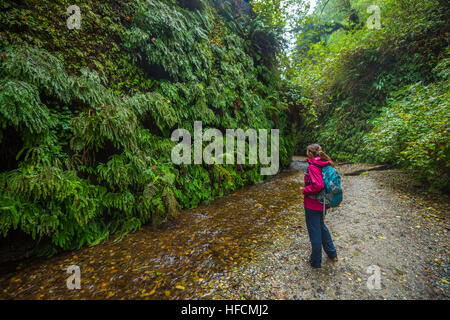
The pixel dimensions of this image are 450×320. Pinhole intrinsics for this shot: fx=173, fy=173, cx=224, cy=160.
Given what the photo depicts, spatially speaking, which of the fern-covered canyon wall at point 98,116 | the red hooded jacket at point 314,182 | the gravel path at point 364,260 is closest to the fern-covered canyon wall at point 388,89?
the gravel path at point 364,260

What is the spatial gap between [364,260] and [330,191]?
1.27 m

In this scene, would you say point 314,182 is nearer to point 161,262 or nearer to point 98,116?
point 161,262

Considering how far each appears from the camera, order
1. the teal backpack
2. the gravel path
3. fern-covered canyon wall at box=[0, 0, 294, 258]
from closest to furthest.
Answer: the gravel path
the teal backpack
fern-covered canyon wall at box=[0, 0, 294, 258]

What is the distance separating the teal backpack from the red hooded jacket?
0.07 metres

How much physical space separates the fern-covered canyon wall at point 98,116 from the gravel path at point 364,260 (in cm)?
223

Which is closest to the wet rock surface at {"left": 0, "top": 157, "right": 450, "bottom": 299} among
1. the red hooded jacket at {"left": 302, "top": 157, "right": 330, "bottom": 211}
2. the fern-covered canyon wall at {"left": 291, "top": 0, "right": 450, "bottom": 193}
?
the red hooded jacket at {"left": 302, "top": 157, "right": 330, "bottom": 211}

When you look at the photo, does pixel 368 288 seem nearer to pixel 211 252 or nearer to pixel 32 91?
pixel 211 252

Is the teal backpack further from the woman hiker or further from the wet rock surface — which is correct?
the wet rock surface

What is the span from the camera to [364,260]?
256 cm

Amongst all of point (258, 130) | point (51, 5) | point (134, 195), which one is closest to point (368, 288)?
point (134, 195)

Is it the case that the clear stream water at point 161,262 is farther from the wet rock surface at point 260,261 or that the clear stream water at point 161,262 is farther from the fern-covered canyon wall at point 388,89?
the fern-covered canyon wall at point 388,89

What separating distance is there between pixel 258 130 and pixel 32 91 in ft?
22.6

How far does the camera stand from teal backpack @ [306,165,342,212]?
90.8 inches

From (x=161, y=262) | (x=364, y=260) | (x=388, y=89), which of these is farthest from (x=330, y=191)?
(x=388, y=89)
